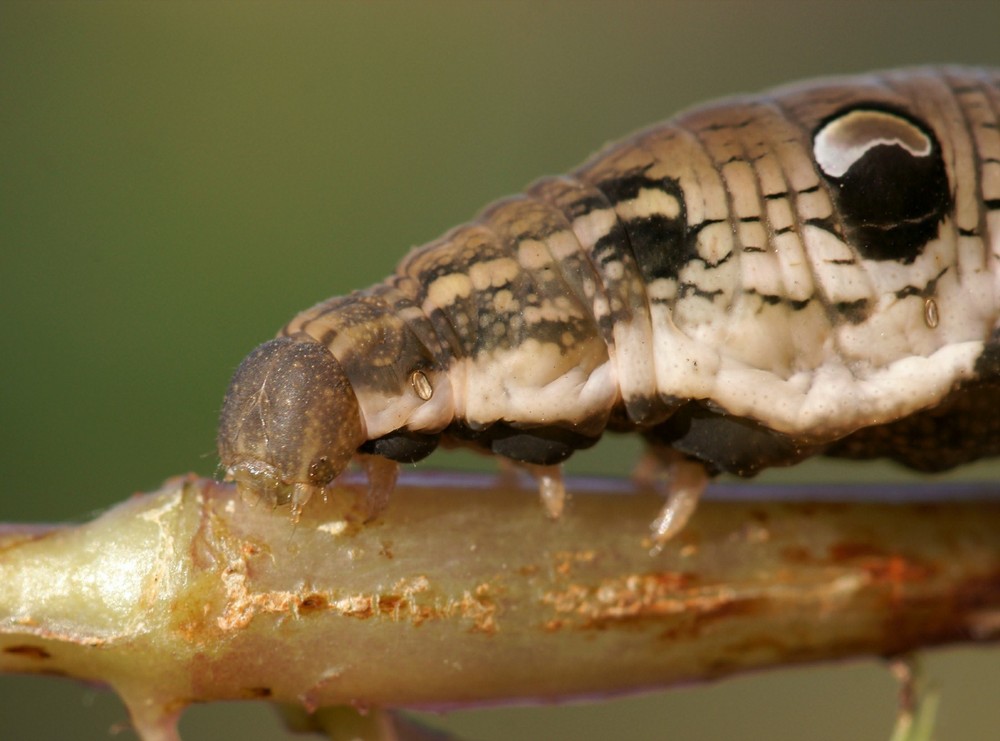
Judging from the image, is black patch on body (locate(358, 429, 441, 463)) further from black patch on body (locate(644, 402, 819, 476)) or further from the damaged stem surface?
black patch on body (locate(644, 402, 819, 476))

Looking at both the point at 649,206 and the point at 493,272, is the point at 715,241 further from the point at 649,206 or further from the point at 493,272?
the point at 493,272

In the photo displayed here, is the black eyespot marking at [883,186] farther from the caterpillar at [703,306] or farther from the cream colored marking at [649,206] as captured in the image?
the cream colored marking at [649,206]

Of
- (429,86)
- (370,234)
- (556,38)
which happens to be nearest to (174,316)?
(370,234)

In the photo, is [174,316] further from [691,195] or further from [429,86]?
[691,195]

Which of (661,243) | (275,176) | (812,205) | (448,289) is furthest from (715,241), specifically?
(275,176)

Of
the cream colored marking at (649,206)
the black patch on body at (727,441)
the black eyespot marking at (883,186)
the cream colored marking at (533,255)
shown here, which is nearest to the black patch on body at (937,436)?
the black patch on body at (727,441)

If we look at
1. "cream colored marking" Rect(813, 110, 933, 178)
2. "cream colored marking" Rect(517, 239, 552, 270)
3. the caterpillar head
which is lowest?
the caterpillar head

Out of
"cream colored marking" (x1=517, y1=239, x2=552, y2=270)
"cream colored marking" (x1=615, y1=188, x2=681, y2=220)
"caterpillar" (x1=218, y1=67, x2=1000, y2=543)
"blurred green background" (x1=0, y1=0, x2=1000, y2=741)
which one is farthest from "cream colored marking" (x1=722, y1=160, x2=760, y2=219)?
"blurred green background" (x1=0, y1=0, x2=1000, y2=741)
